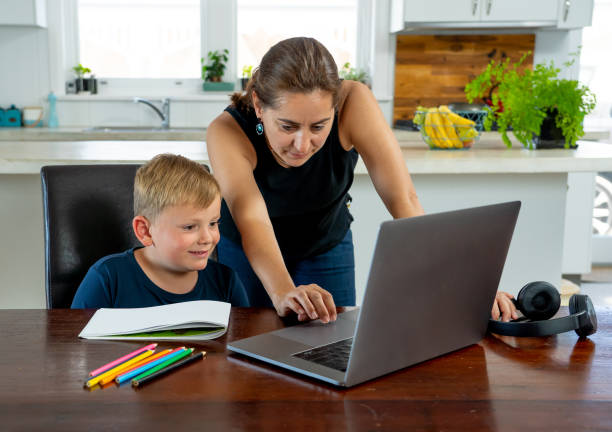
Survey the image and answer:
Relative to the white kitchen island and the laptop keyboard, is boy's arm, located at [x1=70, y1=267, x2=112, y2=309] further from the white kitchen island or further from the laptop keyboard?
the white kitchen island

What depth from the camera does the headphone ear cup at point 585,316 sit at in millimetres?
1124

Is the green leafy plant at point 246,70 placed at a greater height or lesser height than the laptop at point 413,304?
greater

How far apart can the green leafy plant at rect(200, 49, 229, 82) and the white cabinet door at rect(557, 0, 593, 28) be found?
2.46m

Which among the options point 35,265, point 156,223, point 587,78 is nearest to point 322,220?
point 156,223

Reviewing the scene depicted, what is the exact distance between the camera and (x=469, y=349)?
1.09m

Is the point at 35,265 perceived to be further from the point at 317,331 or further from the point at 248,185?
the point at 317,331

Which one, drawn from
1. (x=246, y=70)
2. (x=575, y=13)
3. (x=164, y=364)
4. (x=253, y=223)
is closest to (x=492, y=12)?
(x=575, y=13)

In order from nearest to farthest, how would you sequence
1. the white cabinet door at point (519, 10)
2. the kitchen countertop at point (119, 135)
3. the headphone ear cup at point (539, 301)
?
the headphone ear cup at point (539, 301), the kitchen countertop at point (119, 135), the white cabinet door at point (519, 10)

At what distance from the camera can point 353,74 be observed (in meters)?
5.11

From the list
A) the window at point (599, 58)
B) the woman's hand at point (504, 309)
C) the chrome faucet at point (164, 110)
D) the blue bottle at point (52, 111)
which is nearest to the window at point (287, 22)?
the chrome faucet at point (164, 110)

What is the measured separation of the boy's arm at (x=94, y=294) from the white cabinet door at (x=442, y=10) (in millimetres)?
3514

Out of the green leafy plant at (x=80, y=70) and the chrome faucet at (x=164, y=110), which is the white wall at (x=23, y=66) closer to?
the green leafy plant at (x=80, y=70)

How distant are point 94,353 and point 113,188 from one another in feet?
2.29

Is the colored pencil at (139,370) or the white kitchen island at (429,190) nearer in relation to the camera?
the colored pencil at (139,370)
